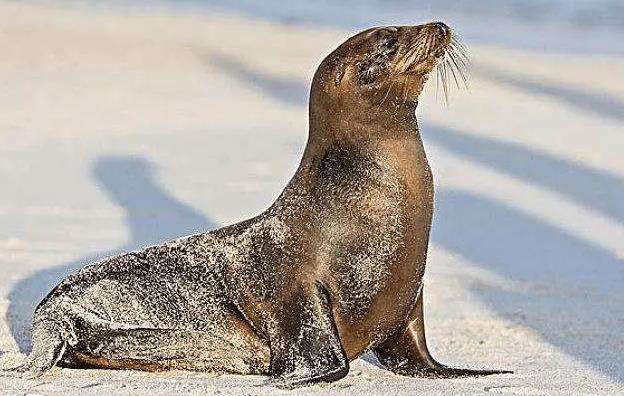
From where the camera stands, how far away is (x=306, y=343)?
15.9 ft

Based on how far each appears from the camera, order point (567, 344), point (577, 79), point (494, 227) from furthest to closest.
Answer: point (577, 79) < point (494, 227) < point (567, 344)

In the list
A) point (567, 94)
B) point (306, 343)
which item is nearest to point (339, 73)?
point (306, 343)

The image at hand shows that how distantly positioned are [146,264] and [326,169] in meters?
0.77

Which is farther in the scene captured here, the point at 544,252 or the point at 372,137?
the point at 544,252

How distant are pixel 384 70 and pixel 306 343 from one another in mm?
1022

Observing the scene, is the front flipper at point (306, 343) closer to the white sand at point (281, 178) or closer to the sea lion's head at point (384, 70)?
the white sand at point (281, 178)

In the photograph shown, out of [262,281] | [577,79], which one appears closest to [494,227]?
[262,281]

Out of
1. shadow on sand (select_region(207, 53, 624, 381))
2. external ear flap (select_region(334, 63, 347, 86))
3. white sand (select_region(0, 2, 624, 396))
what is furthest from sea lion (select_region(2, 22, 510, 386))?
shadow on sand (select_region(207, 53, 624, 381))

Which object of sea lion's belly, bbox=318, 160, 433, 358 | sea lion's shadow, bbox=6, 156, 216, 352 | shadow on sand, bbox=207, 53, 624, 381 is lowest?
sea lion's shadow, bbox=6, 156, 216, 352

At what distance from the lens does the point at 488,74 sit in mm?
16984

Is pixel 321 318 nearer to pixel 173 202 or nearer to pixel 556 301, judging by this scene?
pixel 556 301

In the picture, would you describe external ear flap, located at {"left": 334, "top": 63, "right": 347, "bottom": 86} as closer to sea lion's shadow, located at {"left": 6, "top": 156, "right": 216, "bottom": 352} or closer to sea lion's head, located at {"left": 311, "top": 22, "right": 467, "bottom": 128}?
sea lion's head, located at {"left": 311, "top": 22, "right": 467, "bottom": 128}

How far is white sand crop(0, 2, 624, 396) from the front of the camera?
594cm

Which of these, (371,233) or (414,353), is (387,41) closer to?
(371,233)
